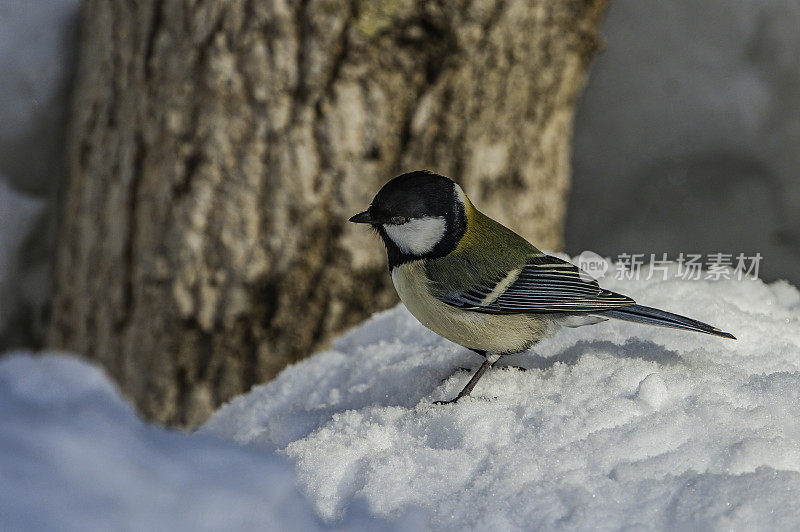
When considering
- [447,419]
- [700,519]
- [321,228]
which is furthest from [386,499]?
[321,228]

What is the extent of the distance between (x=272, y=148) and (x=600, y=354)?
162cm

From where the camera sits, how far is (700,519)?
1.42 metres

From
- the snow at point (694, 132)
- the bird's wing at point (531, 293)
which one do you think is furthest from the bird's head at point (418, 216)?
the snow at point (694, 132)

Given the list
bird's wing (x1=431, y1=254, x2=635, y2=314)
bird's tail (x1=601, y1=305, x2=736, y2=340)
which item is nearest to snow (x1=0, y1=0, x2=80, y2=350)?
bird's wing (x1=431, y1=254, x2=635, y2=314)

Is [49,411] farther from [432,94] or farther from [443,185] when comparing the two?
[432,94]

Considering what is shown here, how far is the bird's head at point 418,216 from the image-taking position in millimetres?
2154

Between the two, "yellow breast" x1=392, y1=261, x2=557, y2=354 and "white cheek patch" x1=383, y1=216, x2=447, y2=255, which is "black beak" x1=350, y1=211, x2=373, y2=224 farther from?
"yellow breast" x1=392, y1=261, x2=557, y2=354

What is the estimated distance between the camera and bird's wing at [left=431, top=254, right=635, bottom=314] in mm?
2172

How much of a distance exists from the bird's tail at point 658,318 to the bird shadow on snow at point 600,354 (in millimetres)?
101

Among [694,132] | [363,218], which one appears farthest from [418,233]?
[694,132]

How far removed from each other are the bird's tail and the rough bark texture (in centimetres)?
135

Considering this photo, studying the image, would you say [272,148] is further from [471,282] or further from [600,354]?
[600,354]

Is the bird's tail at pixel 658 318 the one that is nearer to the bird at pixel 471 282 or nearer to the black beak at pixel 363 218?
the bird at pixel 471 282

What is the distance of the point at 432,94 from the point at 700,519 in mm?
2202
